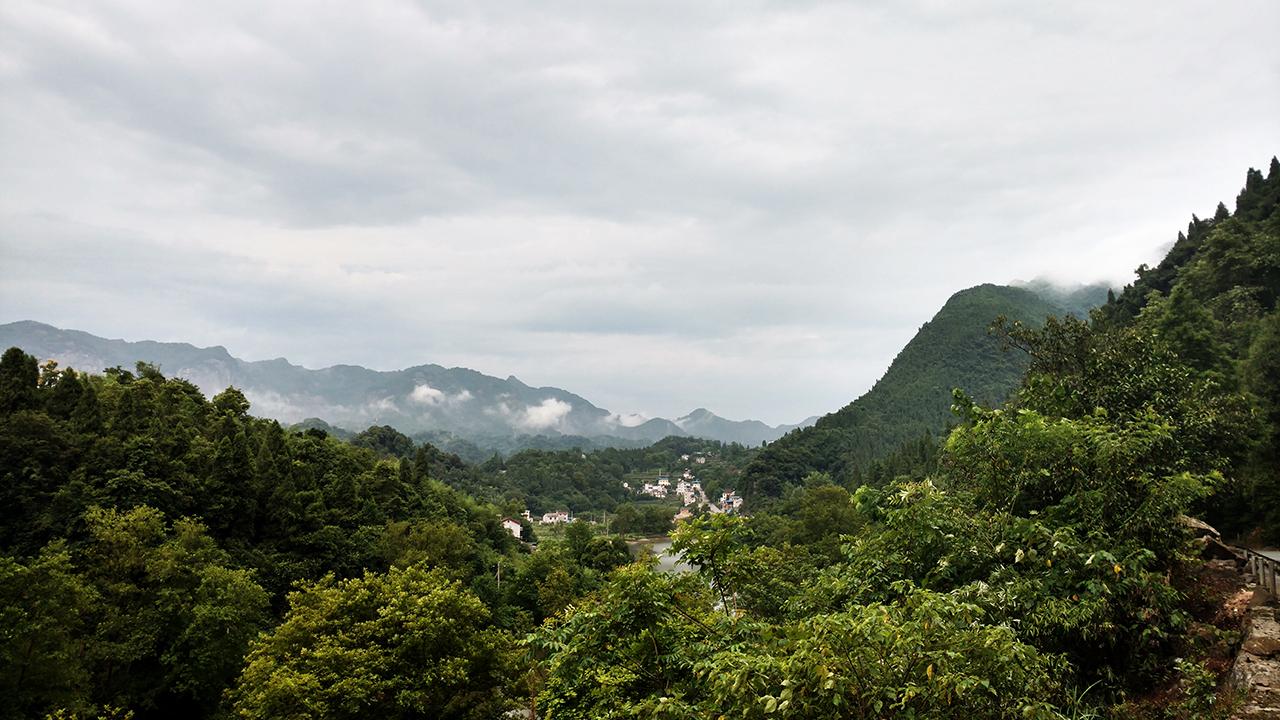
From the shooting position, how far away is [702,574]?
7863mm

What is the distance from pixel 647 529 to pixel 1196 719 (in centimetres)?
10947

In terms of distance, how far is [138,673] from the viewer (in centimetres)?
2267

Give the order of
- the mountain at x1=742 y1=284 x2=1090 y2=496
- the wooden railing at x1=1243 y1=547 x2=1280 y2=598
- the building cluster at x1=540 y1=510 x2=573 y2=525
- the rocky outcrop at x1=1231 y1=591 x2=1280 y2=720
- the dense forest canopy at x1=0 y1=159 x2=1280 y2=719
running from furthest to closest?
the building cluster at x1=540 y1=510 x2=573 y2=525 → the mountain at x1=742 y1=284 x2=1090 y2=496 → the wooden railing at x1=1243 y1=547 x2=1280 y2=598 → the rocky outcrop at x1=1231 y1=591 x2=1280 y2=720 → the dense forest canopy at x1=0 y1=159 x2=1280 y2=719

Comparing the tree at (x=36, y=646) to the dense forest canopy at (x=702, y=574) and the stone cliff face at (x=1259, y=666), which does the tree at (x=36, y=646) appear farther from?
the stone cliff face at (x=1259, y=666)

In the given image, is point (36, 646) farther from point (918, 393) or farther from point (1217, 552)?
point (918, 393)

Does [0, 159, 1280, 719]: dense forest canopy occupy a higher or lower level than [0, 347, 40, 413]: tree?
lower

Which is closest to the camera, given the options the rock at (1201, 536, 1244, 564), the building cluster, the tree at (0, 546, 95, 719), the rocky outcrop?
the rocky outcrop

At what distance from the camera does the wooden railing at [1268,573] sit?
987 cm

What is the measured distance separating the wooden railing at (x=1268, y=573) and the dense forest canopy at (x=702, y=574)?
39.0 inches

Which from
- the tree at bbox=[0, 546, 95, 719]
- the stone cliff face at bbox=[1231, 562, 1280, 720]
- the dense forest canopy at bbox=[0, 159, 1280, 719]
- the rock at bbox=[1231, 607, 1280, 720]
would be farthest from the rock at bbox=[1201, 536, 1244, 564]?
the tree at bbox=[0, 546, 95, 719]

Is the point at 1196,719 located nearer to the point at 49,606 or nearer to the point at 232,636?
the point at 49,606

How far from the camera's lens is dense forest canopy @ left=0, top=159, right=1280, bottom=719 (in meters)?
6.03

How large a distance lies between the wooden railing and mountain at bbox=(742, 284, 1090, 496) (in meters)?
83.4

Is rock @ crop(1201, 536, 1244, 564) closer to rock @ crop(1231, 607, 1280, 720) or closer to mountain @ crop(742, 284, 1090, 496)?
rock @ crop(1231, 607, 1280, 720)
